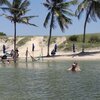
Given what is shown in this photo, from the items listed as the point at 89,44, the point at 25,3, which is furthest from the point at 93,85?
the point at 89,44

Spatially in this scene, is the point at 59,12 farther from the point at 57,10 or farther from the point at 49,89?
the point at 49,89

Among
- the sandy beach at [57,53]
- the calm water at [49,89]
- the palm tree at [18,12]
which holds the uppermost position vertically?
the palm tree at [18,12]

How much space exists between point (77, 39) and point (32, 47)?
8488 millimetres

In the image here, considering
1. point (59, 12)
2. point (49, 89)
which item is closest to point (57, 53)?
point (59, 12)

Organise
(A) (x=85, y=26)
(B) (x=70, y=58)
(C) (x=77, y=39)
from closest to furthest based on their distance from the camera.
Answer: (B) (x=70, y=58) → (A) (x=85, y=26) → (C) (x=77, y=39)

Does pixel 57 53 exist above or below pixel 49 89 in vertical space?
above

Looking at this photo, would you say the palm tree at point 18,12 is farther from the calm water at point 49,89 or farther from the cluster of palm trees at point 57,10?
the calm water at point 49,89

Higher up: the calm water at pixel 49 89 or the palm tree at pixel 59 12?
the palm tree at pixel 59 12

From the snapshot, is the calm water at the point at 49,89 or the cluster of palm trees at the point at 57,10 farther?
the cluster of palm trees at the point at 57,10

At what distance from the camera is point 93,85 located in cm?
2503

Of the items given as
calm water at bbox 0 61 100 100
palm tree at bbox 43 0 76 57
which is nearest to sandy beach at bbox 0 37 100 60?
palm tree at bbox 43 0 76 57

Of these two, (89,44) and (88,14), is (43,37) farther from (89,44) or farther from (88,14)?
(88,14)

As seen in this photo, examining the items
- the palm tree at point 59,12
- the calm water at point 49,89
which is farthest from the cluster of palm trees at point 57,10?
the calm water at point 49,89

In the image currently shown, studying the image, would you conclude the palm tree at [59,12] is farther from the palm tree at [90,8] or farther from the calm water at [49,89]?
the calm water at [49,89]
